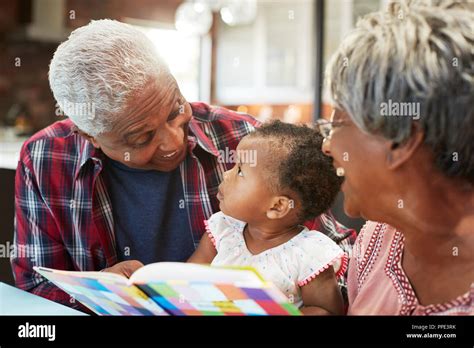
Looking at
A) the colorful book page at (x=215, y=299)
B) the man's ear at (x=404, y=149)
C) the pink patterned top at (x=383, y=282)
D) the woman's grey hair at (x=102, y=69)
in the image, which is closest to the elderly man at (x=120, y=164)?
the woman's grey hair at (x=102, y=69)

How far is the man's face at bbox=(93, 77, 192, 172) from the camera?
1287 mm

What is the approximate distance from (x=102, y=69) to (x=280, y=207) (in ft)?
1.39

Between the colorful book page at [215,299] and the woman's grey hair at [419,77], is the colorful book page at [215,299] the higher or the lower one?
the lower one

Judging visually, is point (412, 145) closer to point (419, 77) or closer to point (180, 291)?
point (419, 77)

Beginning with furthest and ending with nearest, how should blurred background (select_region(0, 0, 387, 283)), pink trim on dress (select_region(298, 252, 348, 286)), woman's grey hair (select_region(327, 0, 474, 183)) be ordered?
blurred background (select_region(0, 0, 387, 283)), pink trim on dress (select_region(298, 252, 348, 286)), woman's grey hair (select_region(327, 0, 474, 183))

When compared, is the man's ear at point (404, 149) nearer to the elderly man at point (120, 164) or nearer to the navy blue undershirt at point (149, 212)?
the elderly man at point (120, 164)

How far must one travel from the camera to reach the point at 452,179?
994 millimetres

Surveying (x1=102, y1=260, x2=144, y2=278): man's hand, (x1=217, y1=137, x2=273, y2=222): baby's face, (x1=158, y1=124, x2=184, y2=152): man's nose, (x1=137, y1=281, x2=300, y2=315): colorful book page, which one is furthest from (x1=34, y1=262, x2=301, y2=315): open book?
(x1=158, y1=124, x2=184, y2=152): man's nose

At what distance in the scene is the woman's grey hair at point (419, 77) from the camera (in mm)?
919

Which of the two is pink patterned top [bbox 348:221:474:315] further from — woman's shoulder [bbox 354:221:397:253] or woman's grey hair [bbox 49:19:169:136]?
woman's grey hair [bbox 49:19:169:136]

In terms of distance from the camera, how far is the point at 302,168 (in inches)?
47.3

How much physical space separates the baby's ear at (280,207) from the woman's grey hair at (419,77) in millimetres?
282
